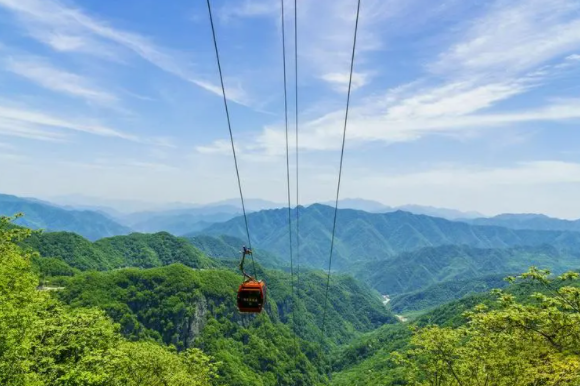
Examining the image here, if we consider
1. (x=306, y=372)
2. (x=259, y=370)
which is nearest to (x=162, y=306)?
(x=259, y=370)

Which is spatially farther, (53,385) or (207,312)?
(207,312)

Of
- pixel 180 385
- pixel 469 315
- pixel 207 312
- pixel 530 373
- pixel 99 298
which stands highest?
pixel 469 315

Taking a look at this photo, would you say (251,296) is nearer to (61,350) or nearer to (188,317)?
(61,350)

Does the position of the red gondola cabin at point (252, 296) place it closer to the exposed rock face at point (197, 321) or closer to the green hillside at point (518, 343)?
the green hillside at point (518, 343)

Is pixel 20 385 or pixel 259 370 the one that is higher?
pixel 20 385

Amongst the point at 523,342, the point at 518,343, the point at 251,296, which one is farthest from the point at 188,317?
the point at 523,342

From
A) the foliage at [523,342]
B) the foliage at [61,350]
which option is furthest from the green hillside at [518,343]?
the foliage at [61,350]

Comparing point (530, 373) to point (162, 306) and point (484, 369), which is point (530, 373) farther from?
point (162, 306)
